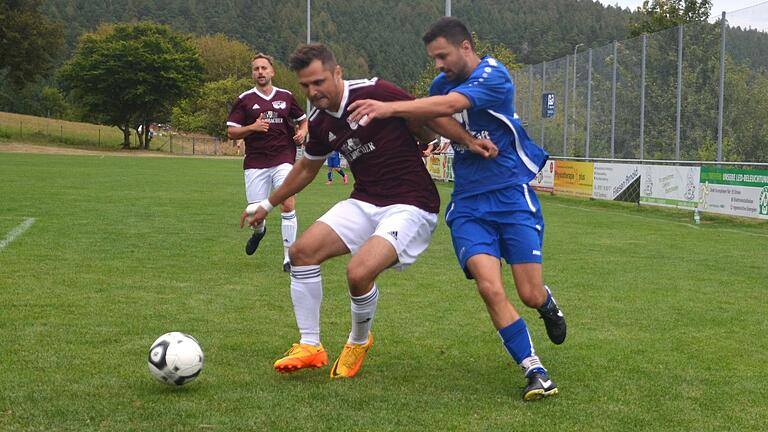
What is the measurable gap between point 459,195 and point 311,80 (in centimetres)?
109

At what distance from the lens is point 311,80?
4938mm

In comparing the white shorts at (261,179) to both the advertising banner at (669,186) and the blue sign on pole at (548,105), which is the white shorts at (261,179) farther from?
the blue sign on pole at (548,105)

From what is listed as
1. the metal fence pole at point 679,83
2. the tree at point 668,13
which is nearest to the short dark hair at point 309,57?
the metal fence pole at point 679,83

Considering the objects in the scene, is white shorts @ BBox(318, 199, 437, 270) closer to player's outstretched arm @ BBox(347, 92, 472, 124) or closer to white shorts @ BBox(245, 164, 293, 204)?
player's outstretched arm @ BBox(347, 92, 472, 124)

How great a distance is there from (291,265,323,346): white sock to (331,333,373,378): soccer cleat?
0.57ft

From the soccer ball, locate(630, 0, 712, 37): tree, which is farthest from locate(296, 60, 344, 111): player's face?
locate(630, 0, 712, 37): tree

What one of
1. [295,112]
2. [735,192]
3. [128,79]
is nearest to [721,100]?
[735,192]

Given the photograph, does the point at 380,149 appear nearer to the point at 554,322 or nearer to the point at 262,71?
the point at 554,322

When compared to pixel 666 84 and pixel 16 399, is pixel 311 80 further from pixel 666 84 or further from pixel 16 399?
pixel 666 84

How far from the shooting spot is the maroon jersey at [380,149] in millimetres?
5180

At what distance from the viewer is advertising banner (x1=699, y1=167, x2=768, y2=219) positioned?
1566cm

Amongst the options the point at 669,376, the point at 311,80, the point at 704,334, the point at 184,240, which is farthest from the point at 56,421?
the point at 184,240

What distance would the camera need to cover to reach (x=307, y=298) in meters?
5.16

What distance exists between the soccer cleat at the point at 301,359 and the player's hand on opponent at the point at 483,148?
58.9 inches
